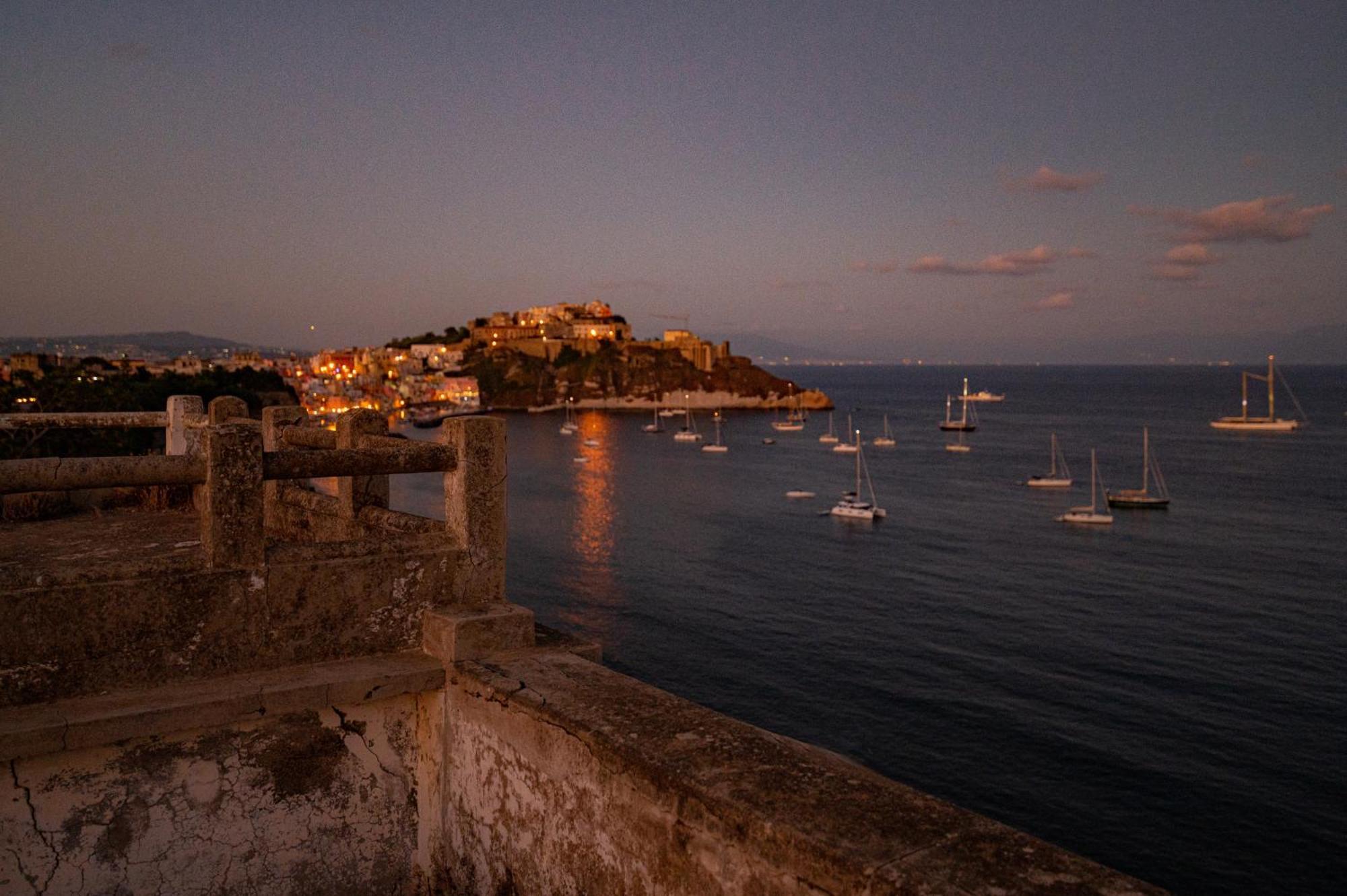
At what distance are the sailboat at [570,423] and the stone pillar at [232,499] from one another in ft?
415

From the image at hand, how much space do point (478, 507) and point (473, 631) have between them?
25.2 inches

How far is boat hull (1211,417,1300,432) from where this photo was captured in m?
127

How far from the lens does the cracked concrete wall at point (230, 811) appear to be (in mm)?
3869

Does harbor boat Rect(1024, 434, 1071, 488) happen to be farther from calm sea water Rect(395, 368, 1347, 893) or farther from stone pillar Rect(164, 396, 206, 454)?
stone pillar Rect(164, 396, 206, 454)

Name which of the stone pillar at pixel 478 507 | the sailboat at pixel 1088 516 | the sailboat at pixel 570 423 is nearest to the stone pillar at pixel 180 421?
the stone pillar at pixel 478 507

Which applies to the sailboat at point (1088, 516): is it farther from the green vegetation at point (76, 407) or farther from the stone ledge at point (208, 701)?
the stone ledge at point (208, 701)

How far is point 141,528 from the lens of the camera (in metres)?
6.95

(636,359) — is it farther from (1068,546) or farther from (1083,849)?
(1083,849)

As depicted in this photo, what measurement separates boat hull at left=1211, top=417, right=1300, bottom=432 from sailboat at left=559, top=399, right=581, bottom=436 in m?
86.3

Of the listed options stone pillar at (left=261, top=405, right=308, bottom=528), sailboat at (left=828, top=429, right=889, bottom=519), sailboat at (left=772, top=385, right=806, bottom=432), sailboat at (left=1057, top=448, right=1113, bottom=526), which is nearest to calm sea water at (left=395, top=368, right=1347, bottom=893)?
sailboat at (left=828, top=429, right=889, bottom=519)

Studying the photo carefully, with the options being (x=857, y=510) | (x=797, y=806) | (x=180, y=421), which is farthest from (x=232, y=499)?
(x=857, y=510)

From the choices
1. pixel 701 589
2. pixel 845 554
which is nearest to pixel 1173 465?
pixel 845 554

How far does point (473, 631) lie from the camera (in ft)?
15.8

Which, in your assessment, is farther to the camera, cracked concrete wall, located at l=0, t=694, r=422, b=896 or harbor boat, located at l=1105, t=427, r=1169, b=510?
harbor boat, located at l=1105, t=427, r=1169, b=510
